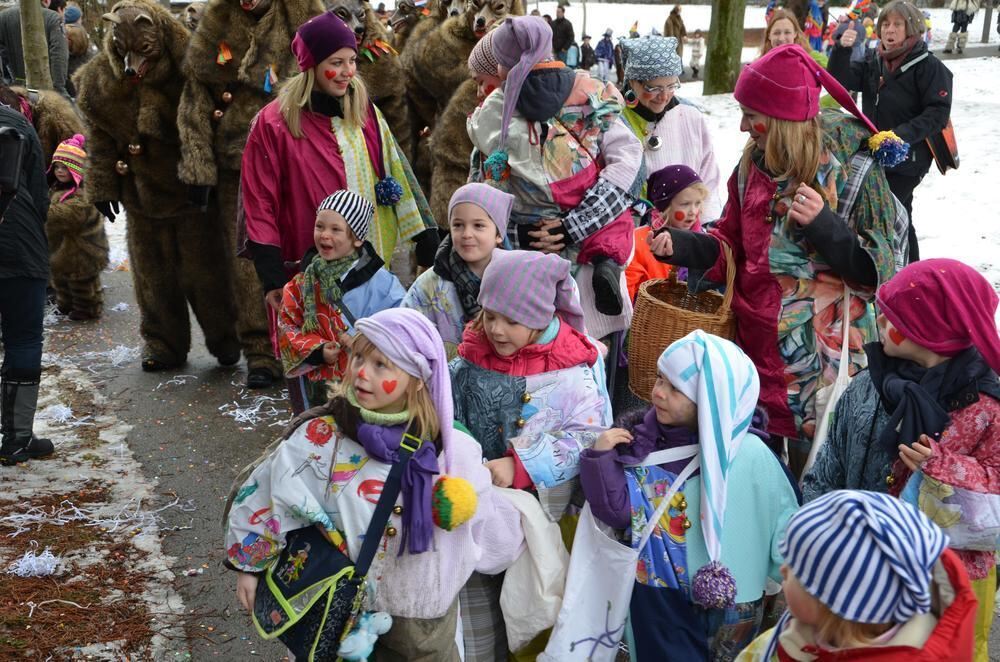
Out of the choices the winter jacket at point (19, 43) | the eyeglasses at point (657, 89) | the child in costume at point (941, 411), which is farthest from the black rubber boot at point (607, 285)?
the winter jacket at point (19, 43)

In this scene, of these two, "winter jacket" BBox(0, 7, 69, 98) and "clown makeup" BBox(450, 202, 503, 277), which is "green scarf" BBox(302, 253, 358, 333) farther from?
"winter jacket" BBox(0, 7, 69, 98)

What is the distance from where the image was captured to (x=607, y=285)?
4488mm

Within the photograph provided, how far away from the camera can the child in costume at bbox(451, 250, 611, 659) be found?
3486mm

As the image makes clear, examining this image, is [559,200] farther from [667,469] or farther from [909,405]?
[909,405]

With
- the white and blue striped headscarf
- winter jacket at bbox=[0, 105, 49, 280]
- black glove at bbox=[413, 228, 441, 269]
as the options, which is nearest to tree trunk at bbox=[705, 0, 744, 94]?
black glove at bbox=[413, 228, 441, 269]

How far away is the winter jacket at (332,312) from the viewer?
180 inches

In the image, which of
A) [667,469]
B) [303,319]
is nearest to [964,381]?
[667,469]

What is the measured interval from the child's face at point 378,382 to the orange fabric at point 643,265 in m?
2.48

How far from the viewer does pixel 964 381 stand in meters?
3.01

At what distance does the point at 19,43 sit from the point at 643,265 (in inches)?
423

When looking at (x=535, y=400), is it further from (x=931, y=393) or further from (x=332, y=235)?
(x=332, y=235)

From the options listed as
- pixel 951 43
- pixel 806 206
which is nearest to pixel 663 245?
pixel 806 206

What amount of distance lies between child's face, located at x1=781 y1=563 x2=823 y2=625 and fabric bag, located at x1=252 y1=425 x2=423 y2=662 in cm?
122

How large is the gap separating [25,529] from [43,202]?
1.81 meters
